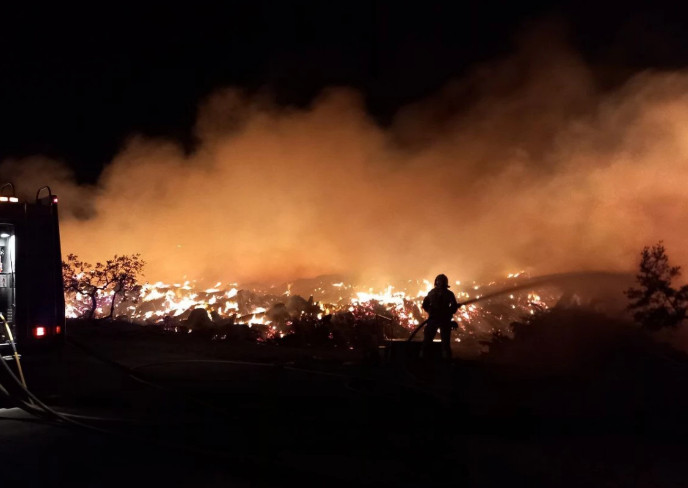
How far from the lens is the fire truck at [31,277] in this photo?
6852mm

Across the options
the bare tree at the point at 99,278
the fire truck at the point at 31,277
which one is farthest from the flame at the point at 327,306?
the fire truck at the point at 31,277

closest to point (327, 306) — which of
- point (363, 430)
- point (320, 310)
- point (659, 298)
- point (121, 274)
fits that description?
point (320, 310)

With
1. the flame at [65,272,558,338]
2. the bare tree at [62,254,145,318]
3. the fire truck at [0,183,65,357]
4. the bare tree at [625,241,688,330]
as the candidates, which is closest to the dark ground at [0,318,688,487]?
the fire truck at [0,183,65,357]

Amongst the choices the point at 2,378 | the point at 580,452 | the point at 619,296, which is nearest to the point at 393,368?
the point at 580,452

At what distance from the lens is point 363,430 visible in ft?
16.6

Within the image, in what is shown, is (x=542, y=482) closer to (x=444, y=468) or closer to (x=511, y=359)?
(x=444, y=468)

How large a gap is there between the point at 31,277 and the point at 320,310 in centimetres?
1185


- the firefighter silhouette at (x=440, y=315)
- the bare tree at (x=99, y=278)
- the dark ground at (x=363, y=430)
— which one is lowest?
the dark ground at (x=363, y=430)

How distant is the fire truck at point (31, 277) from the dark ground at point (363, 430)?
1.37 ft

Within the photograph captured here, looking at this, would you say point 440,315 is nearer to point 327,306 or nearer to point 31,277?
point 31,277

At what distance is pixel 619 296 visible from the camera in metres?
14.7

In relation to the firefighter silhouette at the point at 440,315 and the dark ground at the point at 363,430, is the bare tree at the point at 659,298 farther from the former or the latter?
the firefighter silhouette at the point at 440,315

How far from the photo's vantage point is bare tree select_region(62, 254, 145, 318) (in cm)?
1788

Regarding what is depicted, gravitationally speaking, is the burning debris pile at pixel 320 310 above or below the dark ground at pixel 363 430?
above
